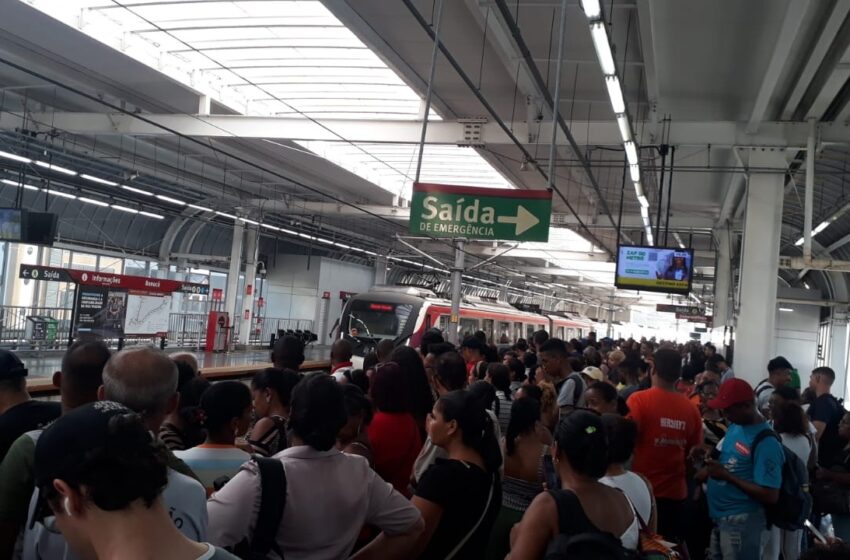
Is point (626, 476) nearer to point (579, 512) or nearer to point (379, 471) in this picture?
point (579, 512)

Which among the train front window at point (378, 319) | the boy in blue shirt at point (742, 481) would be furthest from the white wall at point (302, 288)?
the boy in blue shirt at point (742, 481)

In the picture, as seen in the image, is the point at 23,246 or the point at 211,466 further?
the point at 23,246

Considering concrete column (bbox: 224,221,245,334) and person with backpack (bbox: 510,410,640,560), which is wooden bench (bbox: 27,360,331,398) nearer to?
concrete column (bbox: 224,221,245,334)

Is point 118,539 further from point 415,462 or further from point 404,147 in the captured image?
point 404,147

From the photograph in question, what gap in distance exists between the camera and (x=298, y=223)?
83.5 feet

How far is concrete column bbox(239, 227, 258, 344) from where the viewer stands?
83.9 ft

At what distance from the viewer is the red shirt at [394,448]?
3.89 m

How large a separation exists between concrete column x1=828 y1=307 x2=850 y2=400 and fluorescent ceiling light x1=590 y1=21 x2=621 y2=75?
18553mm

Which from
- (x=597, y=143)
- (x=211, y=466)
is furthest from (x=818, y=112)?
(x=211, y=466)

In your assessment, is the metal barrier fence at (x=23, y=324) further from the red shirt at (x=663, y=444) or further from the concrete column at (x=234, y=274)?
the red shirt at (x=663, y=444)

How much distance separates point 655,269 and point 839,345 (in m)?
13.3

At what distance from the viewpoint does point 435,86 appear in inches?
477

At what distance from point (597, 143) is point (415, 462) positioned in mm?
8852

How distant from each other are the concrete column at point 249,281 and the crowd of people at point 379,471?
2060 centimetres
